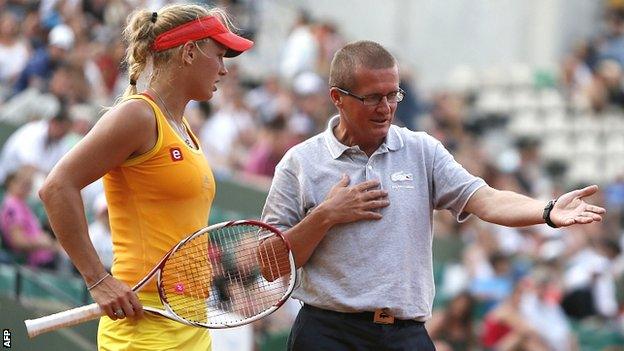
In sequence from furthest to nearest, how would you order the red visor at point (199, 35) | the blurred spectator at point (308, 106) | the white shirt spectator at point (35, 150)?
the blurred spectator at point (308, 106)
the white shirt spectator at point (35, 150)
the red visor at point (199, 35)

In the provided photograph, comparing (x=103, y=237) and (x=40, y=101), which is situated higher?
(x=40, y=101)

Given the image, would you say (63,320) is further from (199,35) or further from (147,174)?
(199,35)

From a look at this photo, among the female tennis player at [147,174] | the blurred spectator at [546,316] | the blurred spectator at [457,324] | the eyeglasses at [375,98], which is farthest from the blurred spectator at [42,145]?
the eyeglasses at [375,98]

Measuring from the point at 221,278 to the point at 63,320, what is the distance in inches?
25.8

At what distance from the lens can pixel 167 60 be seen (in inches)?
208

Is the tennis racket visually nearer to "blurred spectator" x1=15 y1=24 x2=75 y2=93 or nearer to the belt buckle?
the belt buckle

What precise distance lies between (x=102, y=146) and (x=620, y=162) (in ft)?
49.6

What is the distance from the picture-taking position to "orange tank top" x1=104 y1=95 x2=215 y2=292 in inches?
201

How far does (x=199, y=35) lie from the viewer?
17.2 ft

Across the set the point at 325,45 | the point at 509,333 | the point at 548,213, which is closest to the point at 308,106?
the point at 325,45

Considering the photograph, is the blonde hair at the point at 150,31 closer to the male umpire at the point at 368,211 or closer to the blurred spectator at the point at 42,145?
the male umpire at the point at 368,211

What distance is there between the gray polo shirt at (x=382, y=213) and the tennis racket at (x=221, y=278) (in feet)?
0.74

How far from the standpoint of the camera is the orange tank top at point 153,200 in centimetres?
509

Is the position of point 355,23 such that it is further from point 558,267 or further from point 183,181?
point 183,181
